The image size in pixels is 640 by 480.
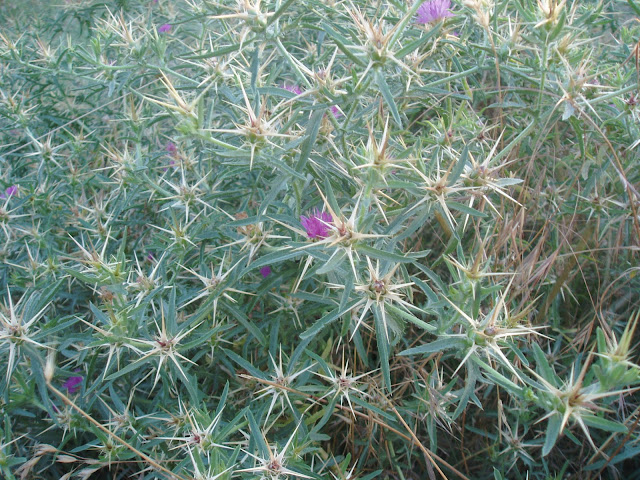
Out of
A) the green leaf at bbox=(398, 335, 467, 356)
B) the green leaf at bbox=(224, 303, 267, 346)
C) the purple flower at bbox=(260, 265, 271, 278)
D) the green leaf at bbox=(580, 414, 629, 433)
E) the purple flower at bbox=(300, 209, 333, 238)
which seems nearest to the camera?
the green leaf at bbox=(580, 414, 629, 433)

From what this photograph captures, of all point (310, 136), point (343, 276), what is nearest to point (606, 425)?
point (343, 276)

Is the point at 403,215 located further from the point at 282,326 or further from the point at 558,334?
the point at 558,334

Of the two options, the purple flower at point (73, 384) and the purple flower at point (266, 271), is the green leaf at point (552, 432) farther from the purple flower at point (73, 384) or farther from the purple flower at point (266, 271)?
the purple flower at point (73, 384)

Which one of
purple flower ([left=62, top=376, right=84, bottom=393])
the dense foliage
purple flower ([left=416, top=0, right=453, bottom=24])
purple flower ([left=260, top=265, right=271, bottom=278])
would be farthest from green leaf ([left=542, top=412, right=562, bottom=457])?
purple flower ([left=62, top=376, right=84, bottom=393])

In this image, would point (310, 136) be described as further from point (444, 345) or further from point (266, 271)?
point (444, 345)

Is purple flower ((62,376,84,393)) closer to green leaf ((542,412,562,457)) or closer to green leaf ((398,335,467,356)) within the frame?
green leaf ((398,335,467,356))

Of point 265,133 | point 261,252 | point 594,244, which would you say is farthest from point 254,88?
point 594,244

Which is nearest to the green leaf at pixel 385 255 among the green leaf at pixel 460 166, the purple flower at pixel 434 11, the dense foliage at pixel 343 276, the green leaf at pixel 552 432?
the dense foliage at pixel 343 276

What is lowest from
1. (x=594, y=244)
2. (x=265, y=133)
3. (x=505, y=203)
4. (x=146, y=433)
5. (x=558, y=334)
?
(x=146, y=433)
